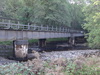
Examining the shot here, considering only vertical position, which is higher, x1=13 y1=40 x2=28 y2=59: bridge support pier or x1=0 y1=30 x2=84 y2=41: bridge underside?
x1=0 y1=30 x2=84 y2=41: bridge underside

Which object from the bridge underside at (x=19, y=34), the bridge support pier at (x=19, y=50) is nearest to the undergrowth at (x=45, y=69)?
the bridge underside at (x=19, y=34)

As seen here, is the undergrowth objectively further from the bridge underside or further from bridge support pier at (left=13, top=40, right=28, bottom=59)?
bridge support pier at (left=13, top=40, right=28, bottom=59)

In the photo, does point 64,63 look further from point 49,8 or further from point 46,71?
point 49,8

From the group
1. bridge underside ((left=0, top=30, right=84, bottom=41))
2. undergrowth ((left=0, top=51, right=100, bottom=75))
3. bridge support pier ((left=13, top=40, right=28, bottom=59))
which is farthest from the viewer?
bridge support pier ((left=13, top=40, right=28, bottom=59))

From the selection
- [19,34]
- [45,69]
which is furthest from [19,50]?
[45,69]

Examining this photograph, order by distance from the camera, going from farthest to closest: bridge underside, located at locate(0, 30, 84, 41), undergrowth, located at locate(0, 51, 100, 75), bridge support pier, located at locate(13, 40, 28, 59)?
bridge support pier, located at locate(13, 40, 28, 59) < bridge underside, located at locate(0, 30, 84, 41) < undergrowth, located at locate(0, 51, 100, 75)

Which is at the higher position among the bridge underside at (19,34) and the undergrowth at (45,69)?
the bridge underside at (19,34)

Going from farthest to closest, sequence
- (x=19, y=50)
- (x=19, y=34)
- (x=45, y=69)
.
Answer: (x=19, y=34), (x=19, y=50), (x=45, y=69)

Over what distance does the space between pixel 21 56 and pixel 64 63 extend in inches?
524

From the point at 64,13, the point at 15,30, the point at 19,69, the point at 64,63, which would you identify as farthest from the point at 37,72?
the point at 64,13

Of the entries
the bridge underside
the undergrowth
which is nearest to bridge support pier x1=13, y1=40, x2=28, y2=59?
the bridge underside

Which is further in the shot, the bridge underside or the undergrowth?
the bridge underside

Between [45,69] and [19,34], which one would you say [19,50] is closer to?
[19,34]

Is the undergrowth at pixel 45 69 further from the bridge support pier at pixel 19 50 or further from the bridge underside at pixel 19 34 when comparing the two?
the bridge support pier at pixel 19 50
